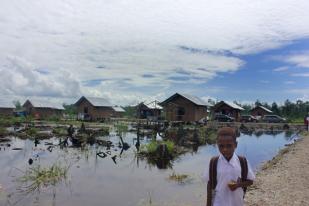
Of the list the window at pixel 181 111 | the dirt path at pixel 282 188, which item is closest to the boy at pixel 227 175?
the dirt path at pixel 282 188

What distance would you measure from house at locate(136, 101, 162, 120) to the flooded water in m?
33.5

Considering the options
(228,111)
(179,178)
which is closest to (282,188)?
(179,178)

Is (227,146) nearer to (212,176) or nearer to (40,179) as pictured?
(212,176)

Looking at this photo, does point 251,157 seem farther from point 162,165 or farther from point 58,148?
point 58,148

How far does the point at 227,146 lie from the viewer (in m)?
3.93

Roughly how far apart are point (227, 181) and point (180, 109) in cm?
4878

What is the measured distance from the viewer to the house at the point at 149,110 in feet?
184

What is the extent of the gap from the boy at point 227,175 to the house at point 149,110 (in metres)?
49.8

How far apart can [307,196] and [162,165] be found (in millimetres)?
9304

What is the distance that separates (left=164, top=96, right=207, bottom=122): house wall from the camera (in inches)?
2028

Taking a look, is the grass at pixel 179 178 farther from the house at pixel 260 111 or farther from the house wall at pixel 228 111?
the house at pixel 260 111

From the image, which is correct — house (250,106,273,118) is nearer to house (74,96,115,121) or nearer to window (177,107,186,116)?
window (177,107,186,116)

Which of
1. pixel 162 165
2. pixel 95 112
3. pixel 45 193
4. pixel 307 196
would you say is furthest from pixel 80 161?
pixel 95 112

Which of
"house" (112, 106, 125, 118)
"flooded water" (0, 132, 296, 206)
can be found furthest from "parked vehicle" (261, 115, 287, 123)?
"flooded water" (0, 132, 296, 206)
